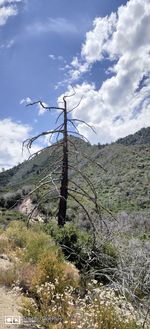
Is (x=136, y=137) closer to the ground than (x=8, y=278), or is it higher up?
higher up

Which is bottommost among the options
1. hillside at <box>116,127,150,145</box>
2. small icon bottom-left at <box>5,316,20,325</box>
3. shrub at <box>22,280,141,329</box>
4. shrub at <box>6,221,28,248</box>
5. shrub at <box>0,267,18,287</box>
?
small icon bottom-left at <box>5,316,20,325</box>

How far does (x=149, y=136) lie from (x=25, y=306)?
461ft

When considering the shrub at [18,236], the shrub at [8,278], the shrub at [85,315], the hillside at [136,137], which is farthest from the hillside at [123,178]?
the hillside at [136,137]

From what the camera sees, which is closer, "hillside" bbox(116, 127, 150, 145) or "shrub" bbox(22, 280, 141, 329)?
"shrub" bbox(22, 280, 141, 329)

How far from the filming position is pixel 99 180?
75250 mm

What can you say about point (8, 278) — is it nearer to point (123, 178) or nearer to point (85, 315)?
point (85, 315)

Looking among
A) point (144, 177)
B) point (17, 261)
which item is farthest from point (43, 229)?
point (144, 177)

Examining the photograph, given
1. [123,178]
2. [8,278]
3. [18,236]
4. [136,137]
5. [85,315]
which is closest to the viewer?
[85,315]

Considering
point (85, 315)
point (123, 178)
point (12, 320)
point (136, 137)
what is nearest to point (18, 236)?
point (12, 320)

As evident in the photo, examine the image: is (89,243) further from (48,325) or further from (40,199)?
(48,325)

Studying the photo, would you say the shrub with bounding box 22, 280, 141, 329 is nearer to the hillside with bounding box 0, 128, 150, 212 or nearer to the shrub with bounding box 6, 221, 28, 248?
the shrub with bounding box 6, 221, 28, 248

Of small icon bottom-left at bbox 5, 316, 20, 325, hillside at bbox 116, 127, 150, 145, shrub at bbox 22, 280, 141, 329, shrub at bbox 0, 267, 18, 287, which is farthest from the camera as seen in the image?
hillside at bbox 116, 127, 150, 145

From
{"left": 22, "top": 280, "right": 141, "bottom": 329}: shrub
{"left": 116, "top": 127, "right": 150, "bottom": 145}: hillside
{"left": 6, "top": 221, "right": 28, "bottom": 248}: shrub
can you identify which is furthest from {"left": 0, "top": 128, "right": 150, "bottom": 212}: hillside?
{"left": 116, "top": 127, "right": 150, "bottom": 145}: hillside

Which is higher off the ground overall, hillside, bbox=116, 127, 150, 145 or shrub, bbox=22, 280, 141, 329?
hillside, bbox=116, 127, 150, 145
